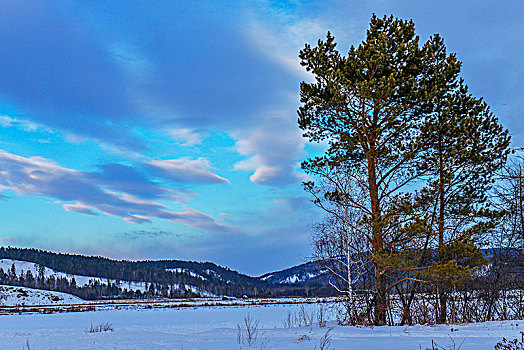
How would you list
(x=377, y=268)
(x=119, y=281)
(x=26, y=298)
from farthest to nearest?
(x=119, y=281)
(x=26, y=298)
(x=377, y=268)

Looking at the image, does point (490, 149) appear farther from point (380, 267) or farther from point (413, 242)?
point (380, 267)

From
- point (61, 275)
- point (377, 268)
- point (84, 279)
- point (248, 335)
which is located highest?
point (377, 268)

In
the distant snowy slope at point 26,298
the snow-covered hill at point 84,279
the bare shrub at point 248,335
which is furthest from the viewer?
the snow-covered hill at point 84,279

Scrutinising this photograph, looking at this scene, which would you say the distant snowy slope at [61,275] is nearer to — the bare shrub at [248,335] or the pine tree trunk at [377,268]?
the pine tree trunk at [377,268]

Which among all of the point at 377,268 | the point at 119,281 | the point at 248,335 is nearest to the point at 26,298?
the point at 119,281

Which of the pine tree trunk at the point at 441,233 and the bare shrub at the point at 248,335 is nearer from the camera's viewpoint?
the bare shrub at the point at 248,335

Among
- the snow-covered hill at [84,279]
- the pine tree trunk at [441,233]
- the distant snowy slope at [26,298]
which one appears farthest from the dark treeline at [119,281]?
the pine tree trunk at [441,233]

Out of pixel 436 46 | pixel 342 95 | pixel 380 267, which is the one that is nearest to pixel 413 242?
pixel 380 267

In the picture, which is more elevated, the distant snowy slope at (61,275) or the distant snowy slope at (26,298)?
the distant snowy slope at (61,275)

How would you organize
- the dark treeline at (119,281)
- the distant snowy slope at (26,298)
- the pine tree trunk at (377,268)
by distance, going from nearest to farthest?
the pine tree trunk at (377,268), the distant snowy slope at (26,298), the dark treeline at (119,281)

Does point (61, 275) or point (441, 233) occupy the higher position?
point (441, 233)

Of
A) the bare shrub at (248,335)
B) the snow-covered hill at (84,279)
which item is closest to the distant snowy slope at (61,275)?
the snow-covered hill at (84,279)

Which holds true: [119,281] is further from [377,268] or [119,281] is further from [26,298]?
[377,268]

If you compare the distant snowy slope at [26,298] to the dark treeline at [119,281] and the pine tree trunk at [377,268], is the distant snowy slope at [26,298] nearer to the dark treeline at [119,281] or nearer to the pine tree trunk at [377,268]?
the dark treeline at [119,281]
